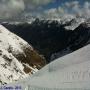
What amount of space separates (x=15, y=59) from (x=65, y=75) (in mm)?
120132

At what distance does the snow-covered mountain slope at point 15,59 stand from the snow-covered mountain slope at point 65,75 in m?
86.9

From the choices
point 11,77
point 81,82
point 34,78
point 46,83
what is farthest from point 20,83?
point 11,77

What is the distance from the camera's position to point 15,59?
501 feet

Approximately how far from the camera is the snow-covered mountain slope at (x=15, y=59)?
442 ft

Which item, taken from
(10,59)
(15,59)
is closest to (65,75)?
(10,59)

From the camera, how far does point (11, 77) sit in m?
131

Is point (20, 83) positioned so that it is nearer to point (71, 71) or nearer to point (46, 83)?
point (46, 83)

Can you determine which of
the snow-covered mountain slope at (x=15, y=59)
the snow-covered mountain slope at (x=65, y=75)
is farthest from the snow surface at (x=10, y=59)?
the snow-covered mountain slope at (x=65, y=75)

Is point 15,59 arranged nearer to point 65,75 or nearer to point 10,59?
point 10,59

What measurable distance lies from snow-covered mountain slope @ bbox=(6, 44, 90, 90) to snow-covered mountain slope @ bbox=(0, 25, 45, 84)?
86.9 m

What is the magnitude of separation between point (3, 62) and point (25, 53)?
103 ft

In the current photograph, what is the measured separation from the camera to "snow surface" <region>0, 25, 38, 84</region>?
131725 mm

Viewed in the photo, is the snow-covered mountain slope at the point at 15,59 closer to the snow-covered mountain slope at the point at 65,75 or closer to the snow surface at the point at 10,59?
the snow surface at the point at 10,59

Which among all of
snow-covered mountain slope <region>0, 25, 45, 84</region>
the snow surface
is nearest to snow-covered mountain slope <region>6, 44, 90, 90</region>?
the snow surface
